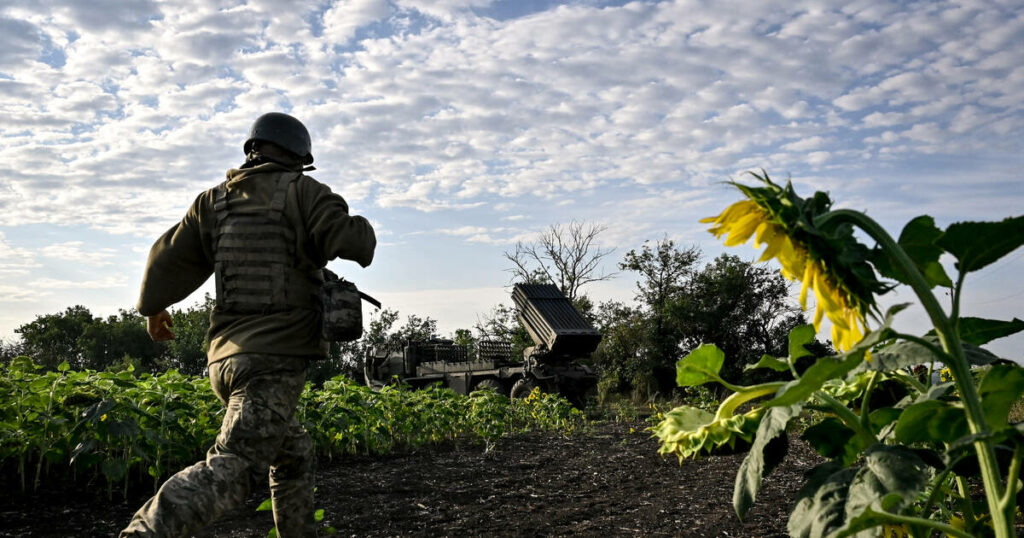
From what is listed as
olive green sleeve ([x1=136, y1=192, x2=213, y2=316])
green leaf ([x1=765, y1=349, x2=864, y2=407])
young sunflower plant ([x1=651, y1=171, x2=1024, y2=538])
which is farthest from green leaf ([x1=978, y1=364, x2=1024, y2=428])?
olive green sleeve ([x1=136, y1=192, x2=213, y2=316])

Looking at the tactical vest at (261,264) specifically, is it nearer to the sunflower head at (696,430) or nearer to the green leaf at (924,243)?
the sunflower head at (696,430)

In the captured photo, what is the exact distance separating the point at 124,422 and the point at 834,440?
4.11 meters

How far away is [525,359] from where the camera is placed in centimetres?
1368

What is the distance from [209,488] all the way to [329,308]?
2.70ft

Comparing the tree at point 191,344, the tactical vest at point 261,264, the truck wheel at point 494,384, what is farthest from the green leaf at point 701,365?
the tree at point 191,344

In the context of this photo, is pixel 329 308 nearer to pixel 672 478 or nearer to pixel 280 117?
pixel 280 117

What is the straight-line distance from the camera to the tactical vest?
10.3ft

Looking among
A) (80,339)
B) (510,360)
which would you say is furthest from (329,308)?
(80,339)

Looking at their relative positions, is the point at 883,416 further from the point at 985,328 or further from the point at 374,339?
the point at 374,339

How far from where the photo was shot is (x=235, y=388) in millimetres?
3062

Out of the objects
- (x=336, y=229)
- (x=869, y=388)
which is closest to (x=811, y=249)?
(x=869, y=388)

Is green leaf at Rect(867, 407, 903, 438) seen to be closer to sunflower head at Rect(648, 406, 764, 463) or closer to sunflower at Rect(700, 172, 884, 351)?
sunflower head at Rect(648, 406, 764, 463)

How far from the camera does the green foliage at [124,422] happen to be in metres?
4.65

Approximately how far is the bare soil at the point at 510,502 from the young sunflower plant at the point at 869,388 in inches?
83.4
